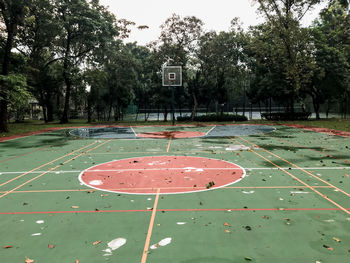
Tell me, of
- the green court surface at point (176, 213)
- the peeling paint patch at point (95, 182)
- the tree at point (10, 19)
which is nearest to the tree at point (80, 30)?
the tree at point (10, 19)

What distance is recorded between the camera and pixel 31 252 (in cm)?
396

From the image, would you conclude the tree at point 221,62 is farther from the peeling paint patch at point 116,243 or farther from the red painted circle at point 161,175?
the peeling paint patch at point 116,243

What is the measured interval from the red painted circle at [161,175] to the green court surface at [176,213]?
0.04 metres

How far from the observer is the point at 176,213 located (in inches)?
210

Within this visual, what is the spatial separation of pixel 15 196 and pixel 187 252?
472 centimetres

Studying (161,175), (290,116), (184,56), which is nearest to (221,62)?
(184,56)

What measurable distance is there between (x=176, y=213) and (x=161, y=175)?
2.97m

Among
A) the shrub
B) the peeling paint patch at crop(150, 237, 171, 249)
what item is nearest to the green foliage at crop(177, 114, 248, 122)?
the shrub

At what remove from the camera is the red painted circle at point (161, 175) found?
7102mm

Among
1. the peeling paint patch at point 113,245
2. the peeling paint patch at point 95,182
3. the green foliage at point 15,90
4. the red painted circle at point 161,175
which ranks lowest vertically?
the peeling paint patch at point 113,245

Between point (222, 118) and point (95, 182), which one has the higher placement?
point (222, 118)

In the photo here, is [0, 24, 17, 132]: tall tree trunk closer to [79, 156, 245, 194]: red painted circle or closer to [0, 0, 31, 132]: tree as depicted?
[0, 0, 31, 132]: tree

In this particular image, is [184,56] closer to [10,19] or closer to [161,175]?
[10,19]

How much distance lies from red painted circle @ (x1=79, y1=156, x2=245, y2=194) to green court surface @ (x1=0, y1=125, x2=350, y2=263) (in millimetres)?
36
